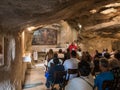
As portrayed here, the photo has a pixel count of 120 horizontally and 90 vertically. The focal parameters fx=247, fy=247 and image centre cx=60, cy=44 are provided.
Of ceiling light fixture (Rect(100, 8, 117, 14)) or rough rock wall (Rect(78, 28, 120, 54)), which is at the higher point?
ceiling light fixture (Rect(100, 8, 117, 14))

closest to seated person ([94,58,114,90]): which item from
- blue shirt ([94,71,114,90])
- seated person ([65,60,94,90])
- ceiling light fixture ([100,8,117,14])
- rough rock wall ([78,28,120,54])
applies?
blue shirt ([94,71,114,90])

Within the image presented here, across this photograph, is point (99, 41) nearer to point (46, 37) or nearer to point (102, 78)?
point (46, 37)

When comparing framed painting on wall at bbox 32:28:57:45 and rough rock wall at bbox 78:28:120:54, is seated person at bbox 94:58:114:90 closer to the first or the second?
rough rock wall at bbox 78:28:120:54

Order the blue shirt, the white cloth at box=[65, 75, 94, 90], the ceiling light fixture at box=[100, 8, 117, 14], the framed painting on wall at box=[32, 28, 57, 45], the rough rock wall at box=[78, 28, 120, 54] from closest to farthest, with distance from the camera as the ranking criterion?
the white cloth at box=[65, 75, 94, 90]
the blue shirt
the ceiling light fixture at box=[100, 8, 117, 14]
the rough rock wall at box=[78, 28, 120, 54]
the framed painting on wall at box=[32, 28, 57, 45]

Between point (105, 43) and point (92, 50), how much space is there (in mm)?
985

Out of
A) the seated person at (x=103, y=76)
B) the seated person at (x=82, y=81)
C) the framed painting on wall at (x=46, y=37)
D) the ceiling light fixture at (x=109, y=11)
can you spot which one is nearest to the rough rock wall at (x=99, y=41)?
the ceiling light fixture at (x=109, y=11)

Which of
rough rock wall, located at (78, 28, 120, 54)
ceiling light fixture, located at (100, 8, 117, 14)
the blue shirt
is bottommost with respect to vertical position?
the blue shirt

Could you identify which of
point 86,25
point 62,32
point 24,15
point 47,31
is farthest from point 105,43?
point 24,15

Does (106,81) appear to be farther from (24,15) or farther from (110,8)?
(110,8)

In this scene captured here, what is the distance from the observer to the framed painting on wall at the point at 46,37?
65.2 feet

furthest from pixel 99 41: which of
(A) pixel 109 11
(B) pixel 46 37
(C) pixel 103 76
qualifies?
(C) pixel 103 76

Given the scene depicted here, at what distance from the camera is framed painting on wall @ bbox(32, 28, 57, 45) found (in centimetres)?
1988

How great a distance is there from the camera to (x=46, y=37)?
20.1 metres

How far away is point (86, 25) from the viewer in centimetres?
1444
